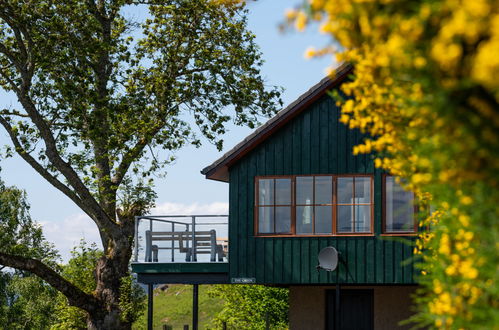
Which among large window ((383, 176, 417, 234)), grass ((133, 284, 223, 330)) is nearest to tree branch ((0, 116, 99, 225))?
large window ((383, 176, 417, 234))

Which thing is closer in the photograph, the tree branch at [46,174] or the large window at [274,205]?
the large window at [274,205]

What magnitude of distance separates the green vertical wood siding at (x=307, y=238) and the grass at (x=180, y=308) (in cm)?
2956

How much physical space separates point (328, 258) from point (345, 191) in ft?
5.06

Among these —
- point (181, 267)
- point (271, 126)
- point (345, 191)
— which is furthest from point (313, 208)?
point (181, 267)

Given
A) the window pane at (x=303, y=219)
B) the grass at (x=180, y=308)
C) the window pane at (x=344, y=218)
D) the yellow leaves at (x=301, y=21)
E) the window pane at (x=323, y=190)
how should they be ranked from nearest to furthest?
the yellow leaves at (x=301, y=21) < the window pane at (x=344, y=218) < the window pane at (x=323, y=190) < the window pane at (x=303, y=219) < the grass at (x=180, y=308)

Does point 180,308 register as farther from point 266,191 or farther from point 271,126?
point 271,126

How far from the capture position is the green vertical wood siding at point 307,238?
1836cm

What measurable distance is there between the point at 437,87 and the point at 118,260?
21.8 meters

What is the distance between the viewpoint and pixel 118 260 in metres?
25.4

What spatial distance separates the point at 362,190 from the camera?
18.6 meters

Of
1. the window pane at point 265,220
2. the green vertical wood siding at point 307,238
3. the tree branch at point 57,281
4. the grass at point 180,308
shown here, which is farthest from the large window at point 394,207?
the grass at point 180,308

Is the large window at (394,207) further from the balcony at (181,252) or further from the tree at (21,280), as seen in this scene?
the tree at (21,280)

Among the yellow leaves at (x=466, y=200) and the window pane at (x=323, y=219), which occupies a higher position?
the window pane at (x=323, y=219)

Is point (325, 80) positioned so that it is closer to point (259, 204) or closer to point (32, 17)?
point (259, 204)
